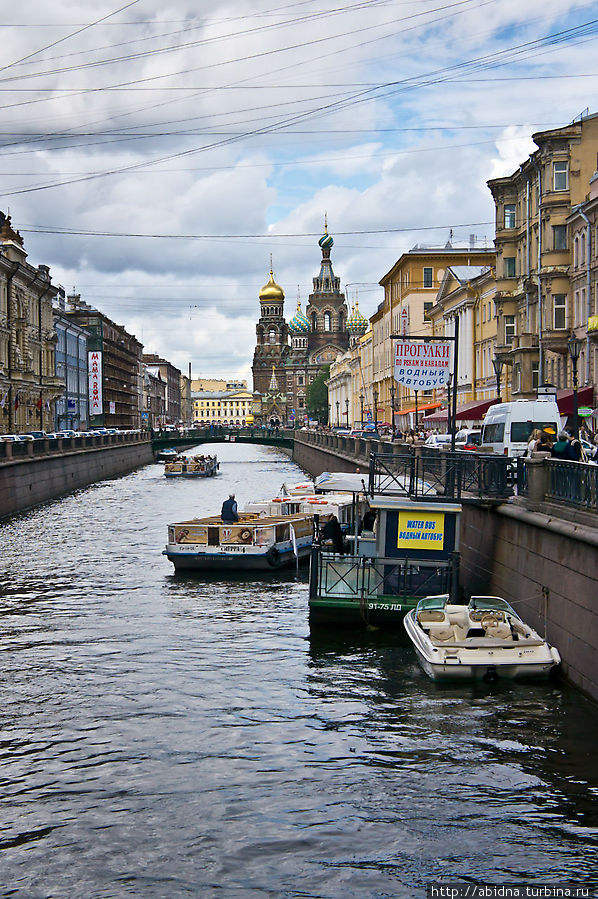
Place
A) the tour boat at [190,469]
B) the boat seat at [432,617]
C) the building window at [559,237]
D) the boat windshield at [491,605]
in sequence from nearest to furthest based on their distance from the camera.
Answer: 1. the boat windshield at [491,605]
2. the boat seat at [432,617]
3. the building window at [559,237]
4. the tour boat at [190,469]

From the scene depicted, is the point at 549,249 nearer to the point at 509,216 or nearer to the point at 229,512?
the point at 509,216

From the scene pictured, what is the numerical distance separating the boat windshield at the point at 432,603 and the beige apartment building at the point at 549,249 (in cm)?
3372

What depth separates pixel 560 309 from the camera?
53781 millimetres

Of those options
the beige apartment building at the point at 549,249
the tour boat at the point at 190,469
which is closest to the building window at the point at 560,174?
the beige apartment building at the point at 549,249

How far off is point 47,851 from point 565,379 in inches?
1787

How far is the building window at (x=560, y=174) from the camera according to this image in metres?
53.6

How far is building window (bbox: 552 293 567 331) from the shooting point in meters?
53.7

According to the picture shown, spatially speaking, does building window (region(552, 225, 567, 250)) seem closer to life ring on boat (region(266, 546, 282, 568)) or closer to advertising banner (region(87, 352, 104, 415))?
life ring on boat (region(266, 546, 282, 568))

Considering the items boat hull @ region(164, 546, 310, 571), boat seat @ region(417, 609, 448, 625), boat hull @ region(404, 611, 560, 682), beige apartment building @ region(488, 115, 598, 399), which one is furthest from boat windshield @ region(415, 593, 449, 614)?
beige apartment building @ region(488, 115, 598, 399)

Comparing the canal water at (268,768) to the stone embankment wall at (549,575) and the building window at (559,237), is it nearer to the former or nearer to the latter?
the stone embankment wall at (549,575)

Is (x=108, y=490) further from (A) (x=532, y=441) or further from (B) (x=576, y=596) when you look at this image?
(B) (x=576, y=596)

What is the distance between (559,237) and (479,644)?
39707 millimetres

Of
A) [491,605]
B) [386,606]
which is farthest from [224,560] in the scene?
[491,605]

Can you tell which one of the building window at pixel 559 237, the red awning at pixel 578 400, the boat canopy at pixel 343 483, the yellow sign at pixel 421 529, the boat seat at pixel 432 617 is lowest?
the boat seat at pixel 432 617
